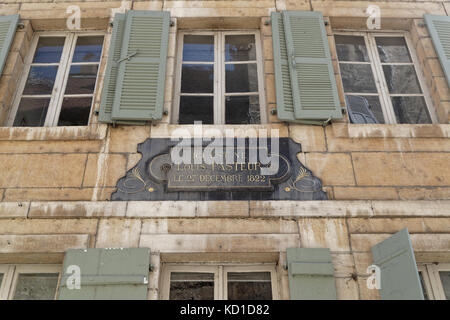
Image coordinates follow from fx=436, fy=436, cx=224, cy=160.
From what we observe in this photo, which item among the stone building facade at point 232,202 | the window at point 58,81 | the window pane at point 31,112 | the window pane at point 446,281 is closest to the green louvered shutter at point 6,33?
the stone building facade at point 232,202

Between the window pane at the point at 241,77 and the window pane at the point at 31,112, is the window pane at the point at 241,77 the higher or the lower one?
the higher one

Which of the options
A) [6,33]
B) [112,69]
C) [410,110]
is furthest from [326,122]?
[6,33]

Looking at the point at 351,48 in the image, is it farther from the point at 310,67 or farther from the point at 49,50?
the point at 49,50

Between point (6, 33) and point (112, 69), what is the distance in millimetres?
1375

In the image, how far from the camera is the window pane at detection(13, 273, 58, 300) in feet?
12.0

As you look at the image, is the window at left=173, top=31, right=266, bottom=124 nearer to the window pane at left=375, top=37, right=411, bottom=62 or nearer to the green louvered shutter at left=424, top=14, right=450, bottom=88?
the window pane at left=375, top=37, right=411, bottom=62

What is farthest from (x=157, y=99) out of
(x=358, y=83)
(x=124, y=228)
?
(x=358, y=83)

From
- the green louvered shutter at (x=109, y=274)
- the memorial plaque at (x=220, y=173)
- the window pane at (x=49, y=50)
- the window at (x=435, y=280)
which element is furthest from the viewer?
the window pane at (x=49, y=50)

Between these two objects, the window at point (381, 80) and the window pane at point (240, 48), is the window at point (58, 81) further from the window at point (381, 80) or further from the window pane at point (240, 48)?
the window at point (381, 80)

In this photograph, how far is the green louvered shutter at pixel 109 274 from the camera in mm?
3453

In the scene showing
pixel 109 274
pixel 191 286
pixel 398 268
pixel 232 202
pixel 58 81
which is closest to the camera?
pixel 398 268

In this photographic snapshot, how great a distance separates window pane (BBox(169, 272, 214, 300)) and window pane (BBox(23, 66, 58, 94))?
8.72 ft

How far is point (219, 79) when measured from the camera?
499 cm

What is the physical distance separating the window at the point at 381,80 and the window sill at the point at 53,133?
8.81 feet
